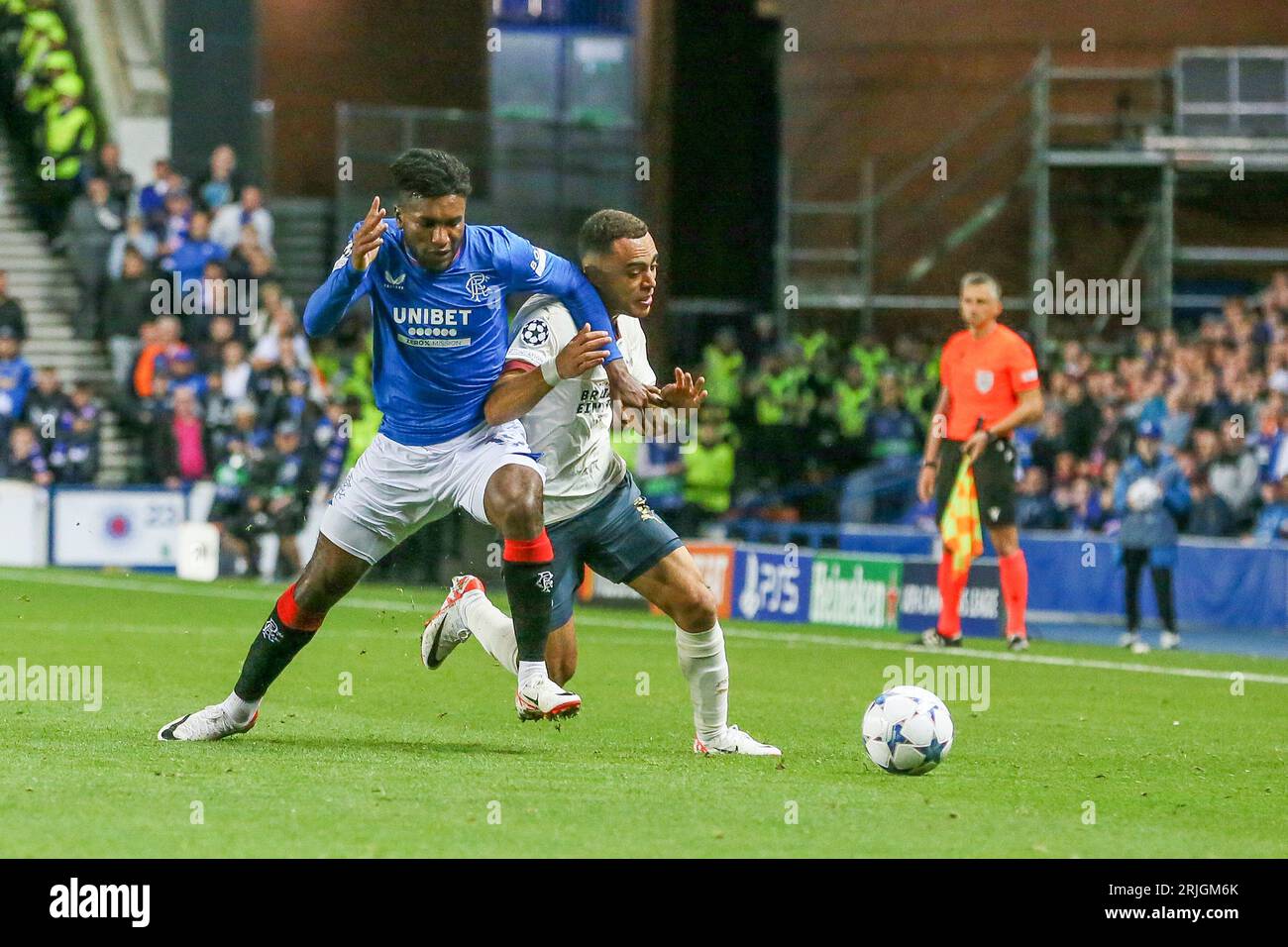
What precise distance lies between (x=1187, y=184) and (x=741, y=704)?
17.5 m

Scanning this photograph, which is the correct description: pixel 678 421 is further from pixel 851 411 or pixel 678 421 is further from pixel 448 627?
pixel 448 627

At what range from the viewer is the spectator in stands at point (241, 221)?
23.8m

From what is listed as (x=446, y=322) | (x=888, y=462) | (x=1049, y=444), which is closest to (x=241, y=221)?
(x=888, y=462)

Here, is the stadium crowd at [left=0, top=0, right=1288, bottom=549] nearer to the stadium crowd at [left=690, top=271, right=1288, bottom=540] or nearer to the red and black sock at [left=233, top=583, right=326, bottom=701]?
the stadium crowd at [left=690, top=271, right=1288, bottom=540]

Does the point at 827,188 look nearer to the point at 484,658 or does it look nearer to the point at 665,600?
the point at 484,658

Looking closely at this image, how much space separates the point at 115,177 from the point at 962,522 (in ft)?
43.5

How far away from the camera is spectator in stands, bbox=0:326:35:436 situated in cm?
2211

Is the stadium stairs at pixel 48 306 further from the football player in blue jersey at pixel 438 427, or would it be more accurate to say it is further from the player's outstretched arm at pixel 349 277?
the player's outstretched arm at pixel 349 277

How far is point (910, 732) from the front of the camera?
798 centimetres

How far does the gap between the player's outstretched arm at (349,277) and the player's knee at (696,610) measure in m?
1.74

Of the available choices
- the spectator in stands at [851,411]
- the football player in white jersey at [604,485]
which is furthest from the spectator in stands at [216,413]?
the football player in white jersey at [604,485]

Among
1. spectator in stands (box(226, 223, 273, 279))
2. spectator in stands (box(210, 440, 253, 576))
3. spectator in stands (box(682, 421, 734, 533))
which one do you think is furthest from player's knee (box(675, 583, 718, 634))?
spectator in stands (box(226, 223, 273, 279))

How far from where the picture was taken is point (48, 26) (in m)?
28.0

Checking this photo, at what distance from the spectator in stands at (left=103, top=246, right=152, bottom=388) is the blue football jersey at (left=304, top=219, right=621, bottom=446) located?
15.5 meters
